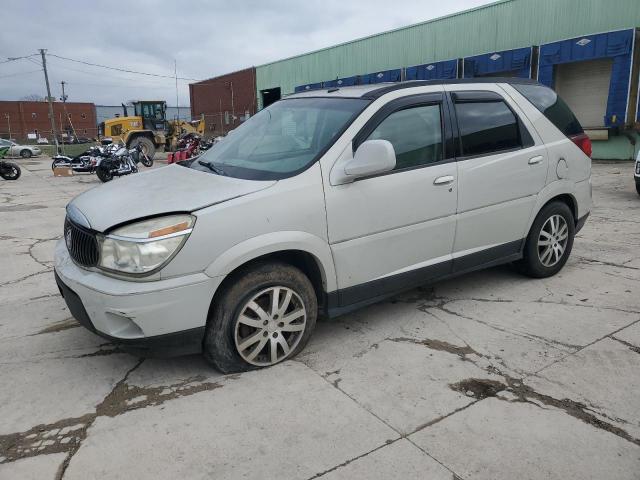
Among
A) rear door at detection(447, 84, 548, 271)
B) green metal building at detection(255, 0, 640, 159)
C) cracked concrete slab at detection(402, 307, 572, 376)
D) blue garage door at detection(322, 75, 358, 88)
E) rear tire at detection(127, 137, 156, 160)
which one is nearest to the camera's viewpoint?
cracked concrete slab at detection(402, 307, 572, 376)

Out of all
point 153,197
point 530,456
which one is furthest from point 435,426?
point 153,197

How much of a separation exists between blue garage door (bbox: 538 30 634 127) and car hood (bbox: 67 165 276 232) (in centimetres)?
1666

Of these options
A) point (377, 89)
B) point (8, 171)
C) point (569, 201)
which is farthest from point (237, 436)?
point (8, 171)

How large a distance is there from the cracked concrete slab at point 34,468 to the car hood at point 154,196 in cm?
122

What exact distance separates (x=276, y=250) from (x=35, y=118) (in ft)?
244

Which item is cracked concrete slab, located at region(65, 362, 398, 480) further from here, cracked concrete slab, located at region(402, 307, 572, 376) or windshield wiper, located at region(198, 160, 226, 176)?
windshield wiper, located at region(198, 160, 226, 176)

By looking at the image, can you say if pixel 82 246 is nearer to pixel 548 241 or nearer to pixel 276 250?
pixel 276 250

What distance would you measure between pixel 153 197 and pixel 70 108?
75.5m

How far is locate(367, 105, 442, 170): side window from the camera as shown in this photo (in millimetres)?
3611

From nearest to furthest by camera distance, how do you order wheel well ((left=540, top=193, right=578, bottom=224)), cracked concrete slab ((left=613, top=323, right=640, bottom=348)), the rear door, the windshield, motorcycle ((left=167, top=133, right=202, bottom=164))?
the windshield → cracked concrete slab ((left=613, top=323, right=640, bottom=348)) → the rear door → wheel well ((left=540, top=193, right=578, bottom=224)) → motorcycle ((left=167, top=133, right=202, bottom=164))

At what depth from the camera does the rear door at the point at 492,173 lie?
13.1 ft

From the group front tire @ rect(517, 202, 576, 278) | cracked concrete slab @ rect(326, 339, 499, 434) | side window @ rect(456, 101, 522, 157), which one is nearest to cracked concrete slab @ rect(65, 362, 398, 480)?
cracked concrete slab @ rect(326, 339, 499, 434)

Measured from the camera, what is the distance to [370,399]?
2.92 m

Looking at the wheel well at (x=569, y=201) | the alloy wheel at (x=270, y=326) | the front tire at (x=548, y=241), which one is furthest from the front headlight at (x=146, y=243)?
the wheel well at (x=569, y=201)
